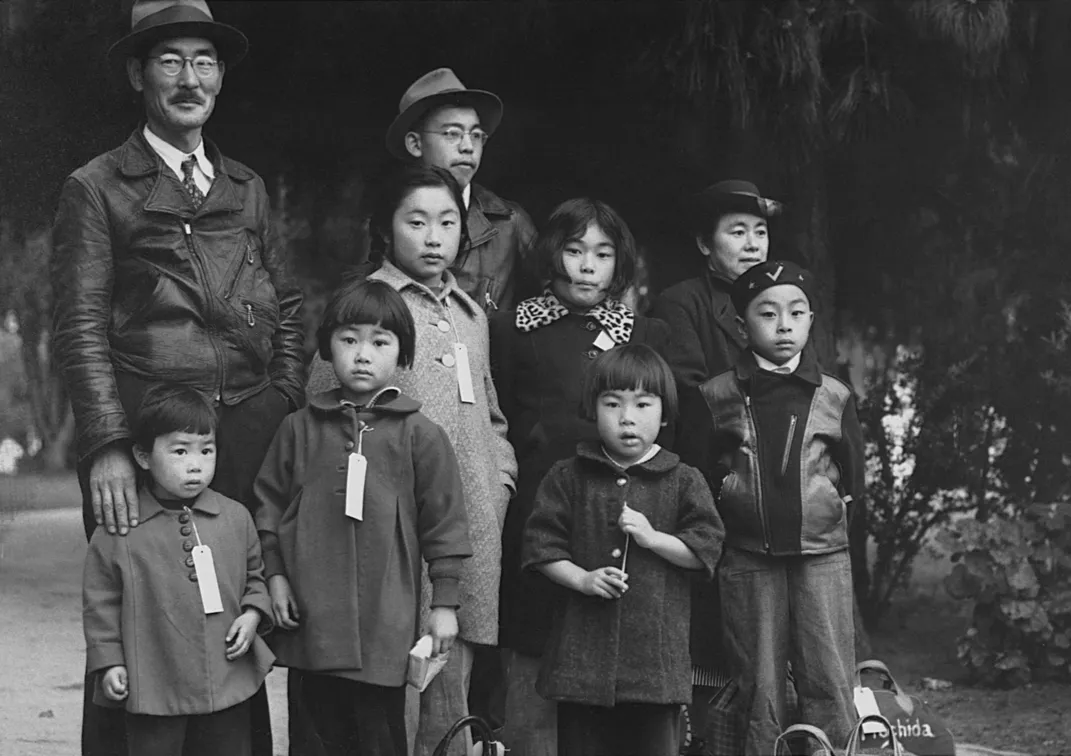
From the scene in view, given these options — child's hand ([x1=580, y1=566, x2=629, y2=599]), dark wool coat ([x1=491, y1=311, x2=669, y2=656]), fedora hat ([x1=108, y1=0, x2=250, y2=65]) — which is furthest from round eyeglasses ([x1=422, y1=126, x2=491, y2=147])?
child's hand ([x1=580, y1=566, x2=629, y2=599])

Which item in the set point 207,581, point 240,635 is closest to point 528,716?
point 240,635

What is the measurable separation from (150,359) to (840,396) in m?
1.93

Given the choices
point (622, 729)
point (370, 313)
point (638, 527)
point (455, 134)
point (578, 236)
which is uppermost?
point (455, 134)

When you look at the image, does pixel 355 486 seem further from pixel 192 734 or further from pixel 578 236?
pixel 578 236

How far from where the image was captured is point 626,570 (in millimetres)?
3850

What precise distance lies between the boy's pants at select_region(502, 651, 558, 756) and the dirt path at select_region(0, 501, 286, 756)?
4.58 ft

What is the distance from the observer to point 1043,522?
6414mm

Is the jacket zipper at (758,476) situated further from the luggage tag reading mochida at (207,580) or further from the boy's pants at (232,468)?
the luggage tag reading mochida at (207,580)

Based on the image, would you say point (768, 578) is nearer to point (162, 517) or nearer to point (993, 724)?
point (162, 517)

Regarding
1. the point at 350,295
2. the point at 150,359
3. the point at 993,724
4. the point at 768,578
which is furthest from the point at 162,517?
the point at 993,724

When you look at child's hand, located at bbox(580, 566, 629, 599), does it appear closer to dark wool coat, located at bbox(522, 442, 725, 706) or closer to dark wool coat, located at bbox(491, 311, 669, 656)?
dark wool coat, located at bbox(522, 442, 725, 706)

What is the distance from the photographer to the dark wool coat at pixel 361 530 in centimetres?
369

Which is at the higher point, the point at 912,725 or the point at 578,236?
the point at 578,236

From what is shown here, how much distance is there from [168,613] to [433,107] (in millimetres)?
1911
